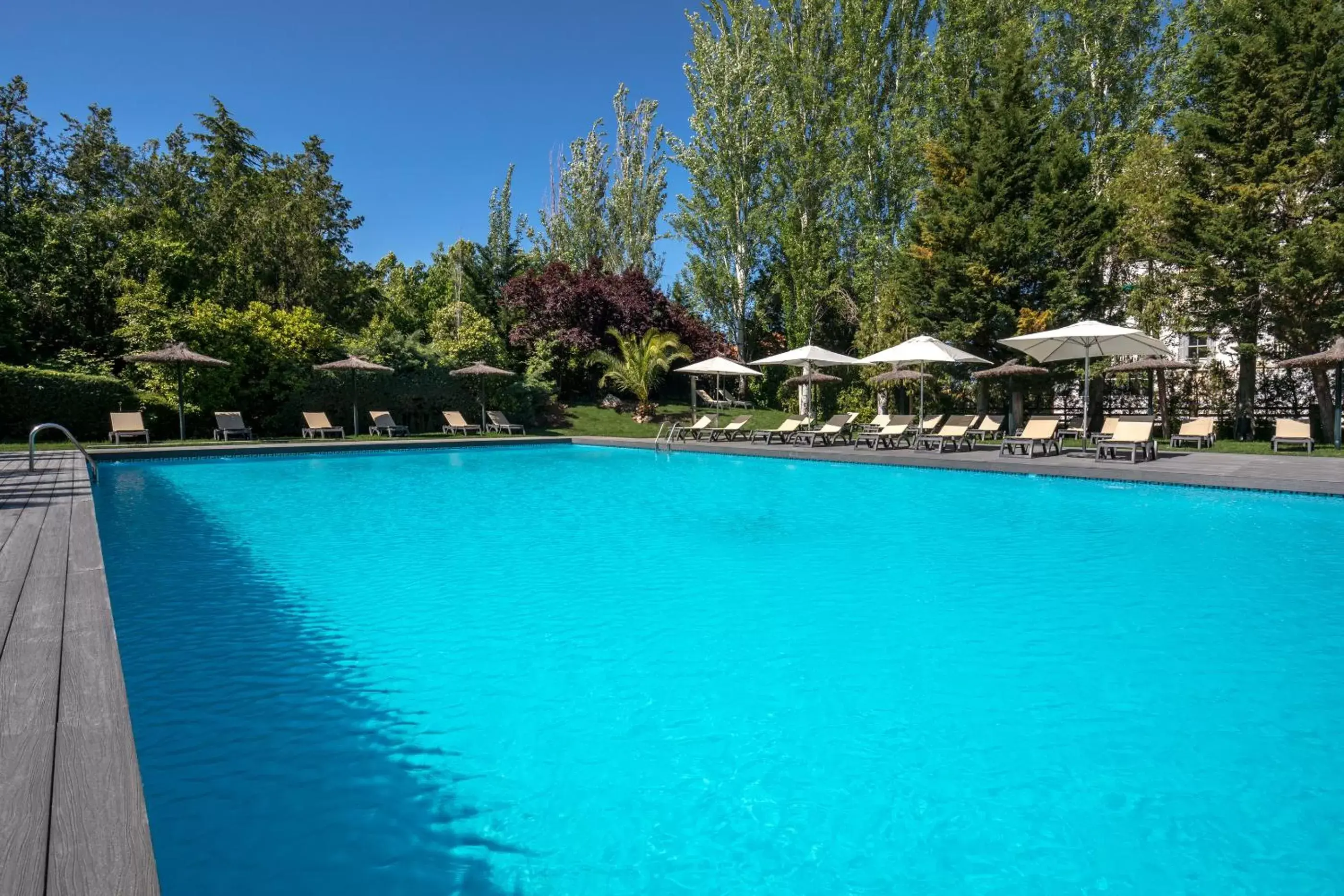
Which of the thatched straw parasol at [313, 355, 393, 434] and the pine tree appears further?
the thatched straw parasol at [313, 355, 393, 434]

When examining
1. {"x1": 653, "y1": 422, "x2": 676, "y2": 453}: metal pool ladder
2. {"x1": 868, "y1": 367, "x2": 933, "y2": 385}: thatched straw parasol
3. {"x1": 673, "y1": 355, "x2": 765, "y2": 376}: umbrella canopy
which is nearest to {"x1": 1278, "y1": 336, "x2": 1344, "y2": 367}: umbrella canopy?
{"x1": 868, "y1": 367, "x2": 933, "y2": 385}: thatched straw parasol

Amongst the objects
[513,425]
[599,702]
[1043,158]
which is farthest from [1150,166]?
[599,702]

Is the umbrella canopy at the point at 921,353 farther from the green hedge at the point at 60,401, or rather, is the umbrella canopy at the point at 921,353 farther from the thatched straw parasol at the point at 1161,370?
the green hedge at the point at 60,401

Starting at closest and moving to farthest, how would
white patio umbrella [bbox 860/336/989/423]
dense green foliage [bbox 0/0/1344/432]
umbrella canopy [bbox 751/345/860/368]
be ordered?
1. white patio umbrella [bbox 860/336/989/423]
2. dense green foliage [bbox 0/0/1344/432]
3. umbrella canopy [bbox 751/345/860/368]

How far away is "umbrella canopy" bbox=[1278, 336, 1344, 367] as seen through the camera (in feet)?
44.7

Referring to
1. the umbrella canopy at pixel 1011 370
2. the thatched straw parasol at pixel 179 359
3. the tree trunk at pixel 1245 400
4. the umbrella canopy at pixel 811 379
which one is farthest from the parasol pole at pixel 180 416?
the tree trunk at pixel 1245 400

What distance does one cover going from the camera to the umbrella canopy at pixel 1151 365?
15.9 m

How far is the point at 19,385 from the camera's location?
50.6 ft

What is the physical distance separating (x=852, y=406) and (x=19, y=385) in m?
21.7

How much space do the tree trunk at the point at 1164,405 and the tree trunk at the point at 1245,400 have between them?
1.39m

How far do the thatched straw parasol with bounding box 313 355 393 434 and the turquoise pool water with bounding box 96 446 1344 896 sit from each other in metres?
11.9

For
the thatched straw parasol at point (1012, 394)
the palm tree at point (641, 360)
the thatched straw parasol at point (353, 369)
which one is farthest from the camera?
the palm tree at point (641, 360)

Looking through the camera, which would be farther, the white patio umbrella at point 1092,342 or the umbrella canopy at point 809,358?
the umbrella canopy at point 809,358

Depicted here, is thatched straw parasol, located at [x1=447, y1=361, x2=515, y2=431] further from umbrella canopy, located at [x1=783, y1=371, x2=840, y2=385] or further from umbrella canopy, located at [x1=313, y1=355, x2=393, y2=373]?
umbrella canopy, located at [x1=783, y1=371, x2=840, y2=385]
